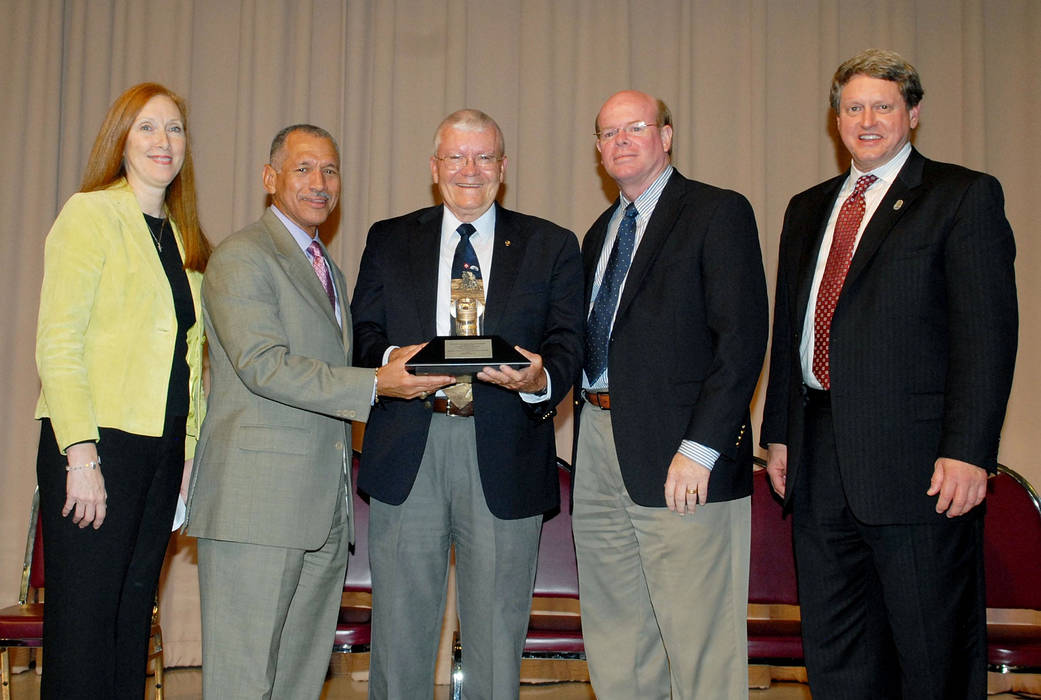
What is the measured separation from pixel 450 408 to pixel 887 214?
143 centimetres

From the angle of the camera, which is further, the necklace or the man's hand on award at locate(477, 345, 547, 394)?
the necklace

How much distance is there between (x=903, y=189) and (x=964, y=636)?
1285 mm

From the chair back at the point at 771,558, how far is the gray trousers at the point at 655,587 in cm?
101

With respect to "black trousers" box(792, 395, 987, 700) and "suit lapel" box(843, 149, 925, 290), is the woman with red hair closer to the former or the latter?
"black trousers" box(792, 395, 987, 700)

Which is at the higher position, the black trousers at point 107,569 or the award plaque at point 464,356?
the award plaque at point 464,356

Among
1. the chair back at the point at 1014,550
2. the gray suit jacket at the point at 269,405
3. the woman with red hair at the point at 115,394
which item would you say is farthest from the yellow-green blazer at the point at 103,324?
the chair back at the point at 1014,550

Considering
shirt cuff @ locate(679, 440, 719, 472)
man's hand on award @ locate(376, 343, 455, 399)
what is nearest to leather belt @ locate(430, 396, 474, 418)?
man's hand on award @ locate(376, 343, 455, 399)

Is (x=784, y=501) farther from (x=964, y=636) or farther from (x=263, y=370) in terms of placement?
(x=263, y=370)

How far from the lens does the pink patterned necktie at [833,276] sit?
→ 8.64 ft

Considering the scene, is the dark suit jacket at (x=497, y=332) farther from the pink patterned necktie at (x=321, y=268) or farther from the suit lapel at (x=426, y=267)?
the pink patterned necktie at (x=321, y=268)

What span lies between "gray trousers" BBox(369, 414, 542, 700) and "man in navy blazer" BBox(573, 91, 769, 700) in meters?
0.31

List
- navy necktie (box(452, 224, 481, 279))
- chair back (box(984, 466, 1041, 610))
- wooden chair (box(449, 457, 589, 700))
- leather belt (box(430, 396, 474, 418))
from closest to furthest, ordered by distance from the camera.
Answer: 1. leather belt (box(430, 396, 474, 418))
2. navy necktie (box(452, 224, 481, 279))
3. wooden chair (box(449, 457, 589, 700))
4. chair back (box(984, 466, 1041, 610))

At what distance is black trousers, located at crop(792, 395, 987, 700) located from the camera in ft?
7.94

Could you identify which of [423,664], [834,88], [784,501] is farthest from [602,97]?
[423,664]
